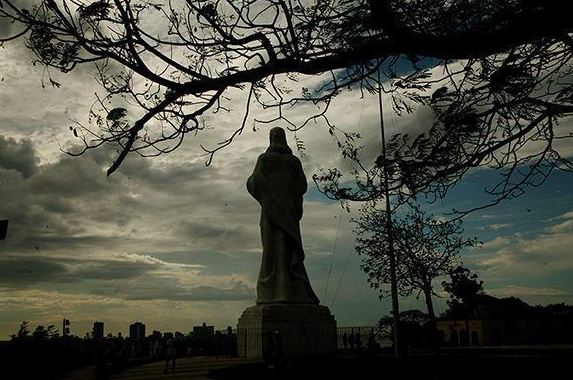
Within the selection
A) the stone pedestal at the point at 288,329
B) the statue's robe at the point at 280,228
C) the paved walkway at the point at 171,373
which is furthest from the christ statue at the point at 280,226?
the paved walkway at the point at 171,373

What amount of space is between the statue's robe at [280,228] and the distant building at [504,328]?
20.6m

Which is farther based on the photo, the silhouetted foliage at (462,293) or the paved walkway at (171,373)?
the silhouetted foliage at (462,293)

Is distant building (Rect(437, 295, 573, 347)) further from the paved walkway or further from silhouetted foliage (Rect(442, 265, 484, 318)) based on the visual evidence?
the paved walkway

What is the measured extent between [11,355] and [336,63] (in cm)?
1075

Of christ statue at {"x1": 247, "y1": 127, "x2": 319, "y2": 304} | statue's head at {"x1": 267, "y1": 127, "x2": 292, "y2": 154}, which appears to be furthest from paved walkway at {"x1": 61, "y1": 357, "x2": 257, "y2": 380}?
statue's head at {"x1": 267, "y1": 127, "x2": 292, "y2": 154}

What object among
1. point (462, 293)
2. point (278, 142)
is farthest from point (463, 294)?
point (278, 142)

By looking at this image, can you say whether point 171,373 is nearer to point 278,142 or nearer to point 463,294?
point 278,142

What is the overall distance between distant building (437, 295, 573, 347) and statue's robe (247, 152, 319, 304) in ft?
67.4

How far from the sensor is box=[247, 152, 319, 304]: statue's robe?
1555 centimetres

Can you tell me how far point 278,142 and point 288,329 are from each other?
5.74 metres

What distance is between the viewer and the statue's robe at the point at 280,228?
15.5m

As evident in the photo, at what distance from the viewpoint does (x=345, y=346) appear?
854 inches

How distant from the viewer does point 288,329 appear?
1443 cm

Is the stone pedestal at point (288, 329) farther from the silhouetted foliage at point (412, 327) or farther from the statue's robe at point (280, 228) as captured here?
the silhouetted foliage at point (412, 327)
